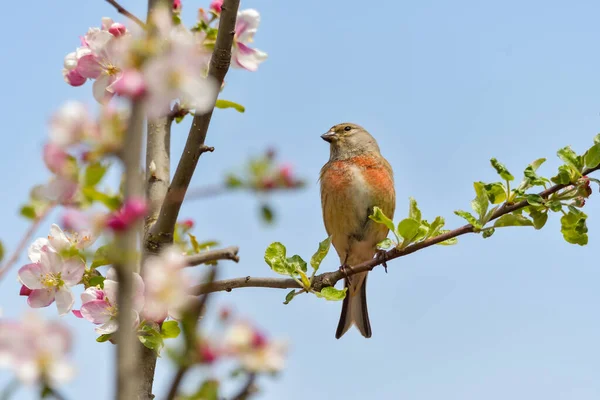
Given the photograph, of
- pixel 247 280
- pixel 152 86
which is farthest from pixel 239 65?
pixel 152 86

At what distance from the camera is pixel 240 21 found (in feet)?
13.0

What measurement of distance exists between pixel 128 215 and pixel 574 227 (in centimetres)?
273

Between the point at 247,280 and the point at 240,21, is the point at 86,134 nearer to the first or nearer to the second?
A: the point at 247,280

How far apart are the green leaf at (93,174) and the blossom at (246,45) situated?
2.56 meters

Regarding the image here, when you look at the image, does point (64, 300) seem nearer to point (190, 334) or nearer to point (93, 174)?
point (93, 174)

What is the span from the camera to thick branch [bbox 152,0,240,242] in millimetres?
2896

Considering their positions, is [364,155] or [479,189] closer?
[479,189]

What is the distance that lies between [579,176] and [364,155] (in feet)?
11.7

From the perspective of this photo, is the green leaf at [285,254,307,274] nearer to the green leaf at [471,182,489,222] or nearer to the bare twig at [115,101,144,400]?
the green leaf at [471,182,489,222]

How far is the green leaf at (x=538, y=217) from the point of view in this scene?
338cm

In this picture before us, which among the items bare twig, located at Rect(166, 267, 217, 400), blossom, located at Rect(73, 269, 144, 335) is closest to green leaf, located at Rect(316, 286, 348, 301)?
blossom, located at Rect(73, 269, 144, 335)

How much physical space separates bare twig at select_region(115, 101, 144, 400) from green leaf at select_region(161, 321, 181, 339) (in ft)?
7.08

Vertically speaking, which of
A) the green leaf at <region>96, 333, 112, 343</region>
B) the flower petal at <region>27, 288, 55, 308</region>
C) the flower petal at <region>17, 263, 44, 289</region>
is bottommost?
the green leaf at <region>96, 333, 112, 343</region>

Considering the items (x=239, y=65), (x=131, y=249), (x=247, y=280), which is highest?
(x=239, y=65)
